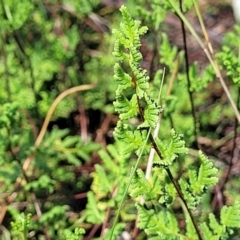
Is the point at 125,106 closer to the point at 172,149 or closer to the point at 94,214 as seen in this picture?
the point at 172,149

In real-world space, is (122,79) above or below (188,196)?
above

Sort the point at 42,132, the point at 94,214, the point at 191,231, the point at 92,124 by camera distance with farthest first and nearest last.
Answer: the point at 92,124
the point at 42,132
the point at 94,214
the point at 191,231

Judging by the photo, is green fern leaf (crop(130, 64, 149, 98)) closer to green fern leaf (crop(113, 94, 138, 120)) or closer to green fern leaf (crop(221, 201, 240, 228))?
green fern leaf (crop(113, 94, 138, 120))

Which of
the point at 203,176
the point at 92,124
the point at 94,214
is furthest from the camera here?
the point at 92,124

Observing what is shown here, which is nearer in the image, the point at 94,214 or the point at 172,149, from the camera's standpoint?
the point at 172,149

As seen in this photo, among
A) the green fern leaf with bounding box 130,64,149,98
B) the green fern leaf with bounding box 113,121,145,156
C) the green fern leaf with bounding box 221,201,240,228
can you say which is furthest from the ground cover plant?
the green fern leaf with bounding box 130,64,149,98

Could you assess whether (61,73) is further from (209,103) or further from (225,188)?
(225,188)

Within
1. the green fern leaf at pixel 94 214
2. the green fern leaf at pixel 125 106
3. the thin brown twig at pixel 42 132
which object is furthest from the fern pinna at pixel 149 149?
the thin brown twig at pixel 42 132

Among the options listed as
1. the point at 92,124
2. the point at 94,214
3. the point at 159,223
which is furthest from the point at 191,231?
the point at 92,124
